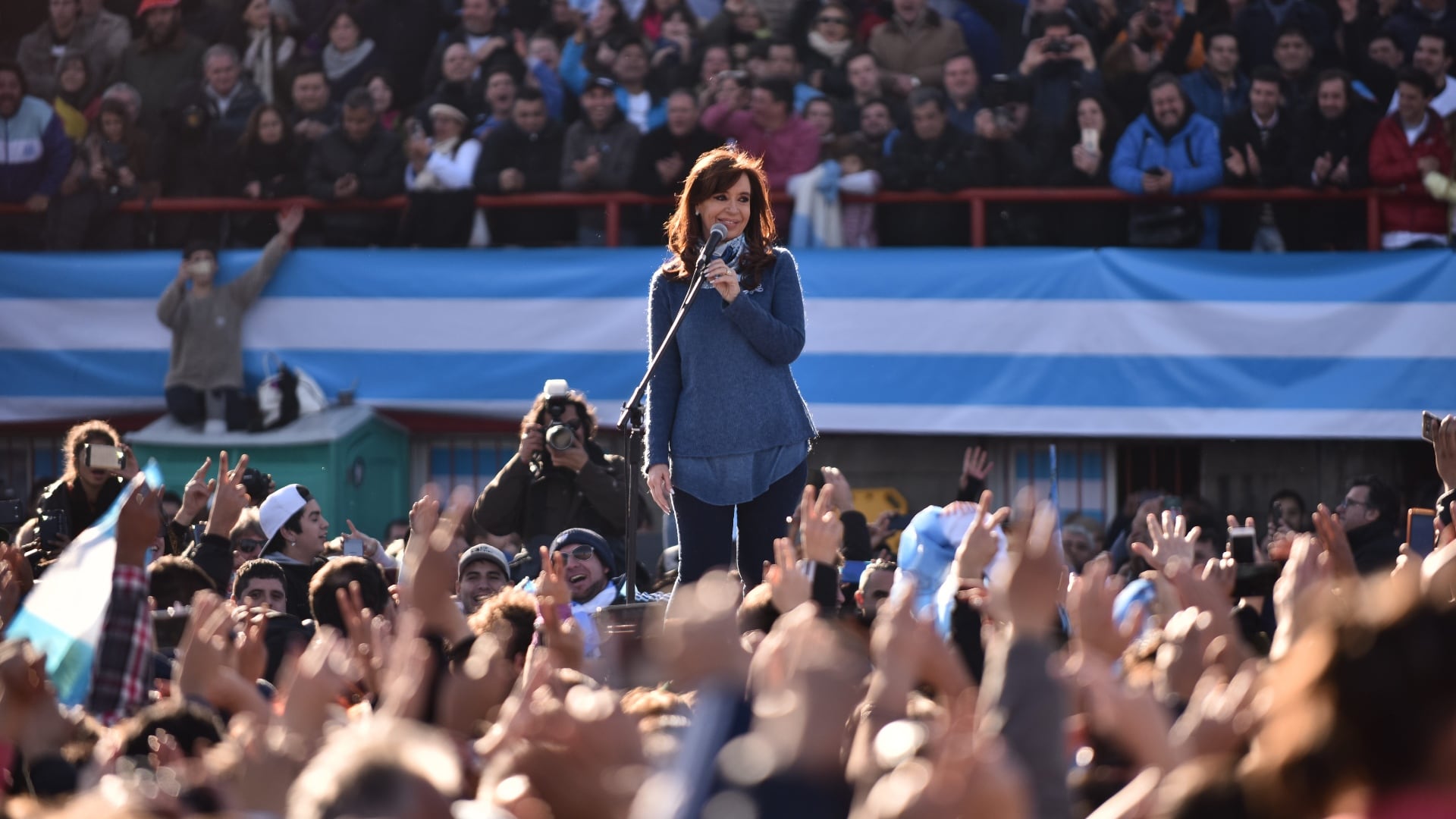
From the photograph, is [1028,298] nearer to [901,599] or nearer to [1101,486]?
[1101,486]

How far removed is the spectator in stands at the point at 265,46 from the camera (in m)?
11.8

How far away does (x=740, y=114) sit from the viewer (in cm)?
1072

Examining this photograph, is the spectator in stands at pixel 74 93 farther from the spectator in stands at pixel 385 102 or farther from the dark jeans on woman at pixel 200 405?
the dark jeans on woman at pixel 200 405

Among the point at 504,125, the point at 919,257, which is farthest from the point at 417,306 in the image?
the point at 919,257

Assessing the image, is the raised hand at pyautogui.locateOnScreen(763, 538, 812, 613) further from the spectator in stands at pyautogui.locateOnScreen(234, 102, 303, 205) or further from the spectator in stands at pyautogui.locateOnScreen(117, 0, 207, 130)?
the spectator in stands at pyautogui.locateOnScreen(117, 0, 207, 130)

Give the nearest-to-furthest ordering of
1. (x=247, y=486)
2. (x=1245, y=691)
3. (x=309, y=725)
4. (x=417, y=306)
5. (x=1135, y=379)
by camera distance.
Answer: (x=1245, y=691) < (x=309, y=725) < (x=247, y=486) < (x=1135, y=379) < (x=417, y=306)

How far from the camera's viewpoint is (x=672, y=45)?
11273 mm

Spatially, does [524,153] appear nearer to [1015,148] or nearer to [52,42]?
[1015,148]

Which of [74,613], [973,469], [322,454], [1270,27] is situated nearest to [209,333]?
[322,454]

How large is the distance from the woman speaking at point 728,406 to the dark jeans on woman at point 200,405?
19.2 ft

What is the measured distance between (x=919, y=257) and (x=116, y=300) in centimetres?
457

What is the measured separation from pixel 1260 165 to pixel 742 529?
19.0 feet

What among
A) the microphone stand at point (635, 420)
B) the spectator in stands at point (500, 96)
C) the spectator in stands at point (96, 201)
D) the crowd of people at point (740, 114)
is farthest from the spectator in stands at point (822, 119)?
the microphone stand at point (635, 420)

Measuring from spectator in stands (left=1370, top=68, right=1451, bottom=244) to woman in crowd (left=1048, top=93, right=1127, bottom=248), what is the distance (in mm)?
1329
